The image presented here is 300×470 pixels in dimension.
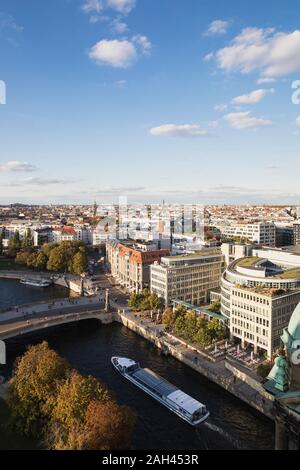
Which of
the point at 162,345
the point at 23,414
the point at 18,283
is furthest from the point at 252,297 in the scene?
the point at 18,283

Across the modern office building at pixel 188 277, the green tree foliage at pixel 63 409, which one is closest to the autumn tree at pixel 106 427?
the green tree foliage at pixel 63 409

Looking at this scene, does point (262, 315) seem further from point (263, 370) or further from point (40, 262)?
point (40, 262)

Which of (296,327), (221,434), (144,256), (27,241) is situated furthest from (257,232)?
(296,327)

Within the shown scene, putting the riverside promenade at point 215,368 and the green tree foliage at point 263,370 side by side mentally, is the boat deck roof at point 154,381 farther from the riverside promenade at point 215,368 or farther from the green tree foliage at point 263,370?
the green tree foliage at point 263,370
